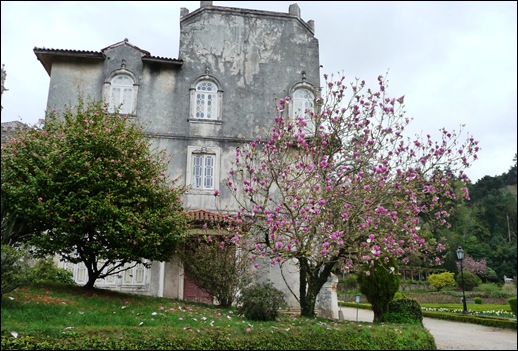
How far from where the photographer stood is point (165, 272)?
53.9 ft

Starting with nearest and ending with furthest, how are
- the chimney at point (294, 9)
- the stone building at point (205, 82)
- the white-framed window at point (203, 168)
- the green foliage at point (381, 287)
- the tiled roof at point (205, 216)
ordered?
the green foliage at point (381, 287), the tiled roof at point (205, 216), the white-framed window at point (203, 168), the stone building at point (205, 82), the chimney at point (294, 9)

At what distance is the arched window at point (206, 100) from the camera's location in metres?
18.4

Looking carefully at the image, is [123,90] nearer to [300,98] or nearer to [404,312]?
[300,98]

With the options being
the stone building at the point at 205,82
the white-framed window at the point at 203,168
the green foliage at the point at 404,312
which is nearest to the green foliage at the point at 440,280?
the green foliage at the point at 404,312

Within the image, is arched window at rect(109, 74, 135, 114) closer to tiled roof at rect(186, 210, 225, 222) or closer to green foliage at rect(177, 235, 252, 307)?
tiled roof at rect(186, 210, 225, 222)

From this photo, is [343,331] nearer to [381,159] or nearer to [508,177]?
[381,159]

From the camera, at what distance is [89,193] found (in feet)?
38.8

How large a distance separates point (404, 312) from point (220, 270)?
571 centimetres

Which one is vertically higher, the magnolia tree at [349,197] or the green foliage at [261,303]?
the magnolia tree at [349,197]

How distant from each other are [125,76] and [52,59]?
2.93 m

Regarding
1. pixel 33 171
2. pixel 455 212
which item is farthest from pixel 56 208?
pixel 455 212

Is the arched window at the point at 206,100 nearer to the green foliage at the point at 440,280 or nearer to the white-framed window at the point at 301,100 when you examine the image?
the white-framed window at the point at 301,100

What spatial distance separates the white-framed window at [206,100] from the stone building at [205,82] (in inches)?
1.6

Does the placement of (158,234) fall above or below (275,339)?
above
